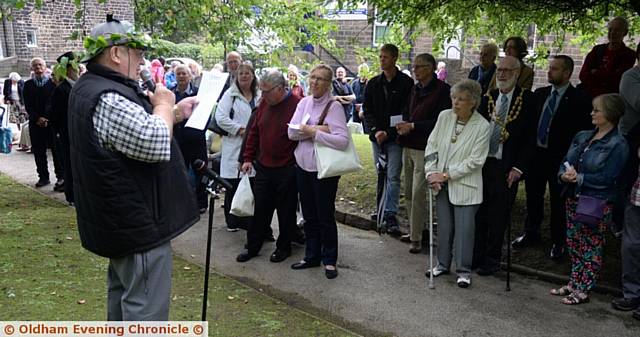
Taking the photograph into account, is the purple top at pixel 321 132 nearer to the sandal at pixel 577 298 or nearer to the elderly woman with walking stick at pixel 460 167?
the elderly woman with walking stick at pixel 460 167

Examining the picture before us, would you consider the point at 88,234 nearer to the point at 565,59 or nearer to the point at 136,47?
the point at 136,47

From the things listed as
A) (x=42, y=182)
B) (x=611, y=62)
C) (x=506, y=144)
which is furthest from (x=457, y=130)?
(x=42, y=182)

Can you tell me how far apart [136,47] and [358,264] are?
11.9 feet

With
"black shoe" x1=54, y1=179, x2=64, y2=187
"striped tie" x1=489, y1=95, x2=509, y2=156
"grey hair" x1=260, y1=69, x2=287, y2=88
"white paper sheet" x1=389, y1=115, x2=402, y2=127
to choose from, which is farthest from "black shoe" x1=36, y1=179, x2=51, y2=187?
"striped tie" x1=489, y1=95, x2=509, y2=156

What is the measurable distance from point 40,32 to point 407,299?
2359 centimetres

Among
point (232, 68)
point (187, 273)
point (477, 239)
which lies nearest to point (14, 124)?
point (232, 68)

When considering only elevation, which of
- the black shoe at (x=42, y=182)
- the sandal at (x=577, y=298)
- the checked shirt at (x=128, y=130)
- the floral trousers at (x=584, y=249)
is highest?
the checked shirt at (x=128, y=130)

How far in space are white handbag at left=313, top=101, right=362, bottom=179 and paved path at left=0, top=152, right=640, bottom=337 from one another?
102cm

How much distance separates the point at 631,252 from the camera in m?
4.67

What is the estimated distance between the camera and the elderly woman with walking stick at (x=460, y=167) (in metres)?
5.14

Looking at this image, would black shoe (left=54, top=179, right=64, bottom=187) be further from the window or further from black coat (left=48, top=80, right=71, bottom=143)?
the window

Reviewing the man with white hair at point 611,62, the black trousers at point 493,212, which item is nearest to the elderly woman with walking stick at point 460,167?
the black trousers at point 493,212

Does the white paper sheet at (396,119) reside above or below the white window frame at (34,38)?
below

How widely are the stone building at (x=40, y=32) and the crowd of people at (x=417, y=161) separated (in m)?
17.7
